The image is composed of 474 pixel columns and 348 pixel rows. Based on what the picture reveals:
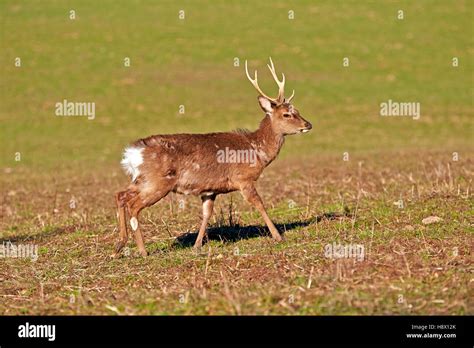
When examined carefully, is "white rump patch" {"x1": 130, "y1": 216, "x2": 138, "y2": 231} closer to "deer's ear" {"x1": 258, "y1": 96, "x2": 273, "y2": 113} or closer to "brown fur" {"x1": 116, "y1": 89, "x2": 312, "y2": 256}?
"brown fur" {"x1": 116, "y1": 89, "x2": 312, "y2": 256}

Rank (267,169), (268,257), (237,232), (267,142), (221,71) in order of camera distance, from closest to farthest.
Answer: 1. (268,257)
2. (267,142)
3. (237,232)
4. (267,169)
5. (221,71)

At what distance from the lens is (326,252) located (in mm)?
10828

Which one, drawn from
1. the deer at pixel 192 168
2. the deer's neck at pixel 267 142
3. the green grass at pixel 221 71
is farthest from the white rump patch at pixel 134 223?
the green grass at pixel 221 71

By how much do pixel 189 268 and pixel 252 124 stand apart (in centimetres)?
2428

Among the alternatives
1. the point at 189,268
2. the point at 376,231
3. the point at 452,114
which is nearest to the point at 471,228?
the point at 376,231

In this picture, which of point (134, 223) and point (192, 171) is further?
point (192, 171)

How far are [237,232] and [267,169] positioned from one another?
32.9 feet

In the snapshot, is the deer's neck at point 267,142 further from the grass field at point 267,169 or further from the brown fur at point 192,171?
the grass field at point 267,169

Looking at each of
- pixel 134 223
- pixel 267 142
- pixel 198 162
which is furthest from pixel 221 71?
pixel 134 223

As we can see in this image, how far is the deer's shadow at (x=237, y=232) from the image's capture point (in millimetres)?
12891

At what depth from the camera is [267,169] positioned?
23.3 m

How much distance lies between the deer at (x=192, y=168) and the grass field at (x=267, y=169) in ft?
1.84

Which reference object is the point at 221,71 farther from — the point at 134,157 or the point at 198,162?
the point at 134,157

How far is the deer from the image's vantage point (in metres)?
12.0
